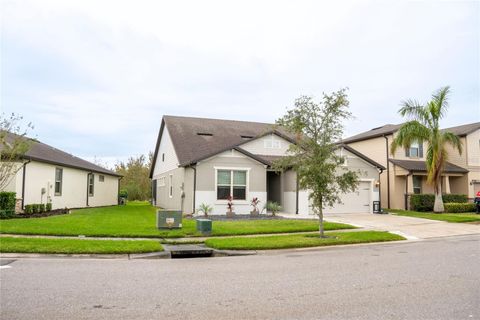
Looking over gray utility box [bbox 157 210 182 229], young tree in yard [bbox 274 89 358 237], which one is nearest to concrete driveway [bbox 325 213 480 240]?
young tree in yard [bbox 274 89 358 237]

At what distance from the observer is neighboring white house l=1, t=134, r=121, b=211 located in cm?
1941

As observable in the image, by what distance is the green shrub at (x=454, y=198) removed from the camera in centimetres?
2612

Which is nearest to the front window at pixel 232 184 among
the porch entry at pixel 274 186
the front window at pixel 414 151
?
the porch entry at pixel 274 186

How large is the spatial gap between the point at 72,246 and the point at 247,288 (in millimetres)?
6313

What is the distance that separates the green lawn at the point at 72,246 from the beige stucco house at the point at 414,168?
2100 centimetres

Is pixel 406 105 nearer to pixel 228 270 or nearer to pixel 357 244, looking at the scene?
pixel 357 244

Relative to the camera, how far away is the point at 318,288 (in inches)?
255

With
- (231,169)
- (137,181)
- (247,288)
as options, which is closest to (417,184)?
(231,169)

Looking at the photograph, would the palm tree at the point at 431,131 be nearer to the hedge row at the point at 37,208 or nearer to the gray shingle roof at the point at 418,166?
the gray shingle roof at the point at 418,166

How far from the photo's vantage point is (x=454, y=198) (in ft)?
86.4

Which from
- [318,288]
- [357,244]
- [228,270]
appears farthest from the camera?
[357,244]

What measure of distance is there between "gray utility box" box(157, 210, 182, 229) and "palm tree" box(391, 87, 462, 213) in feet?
53.7

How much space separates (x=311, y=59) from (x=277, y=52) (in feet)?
6.25

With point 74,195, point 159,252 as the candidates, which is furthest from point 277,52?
point 74,195
